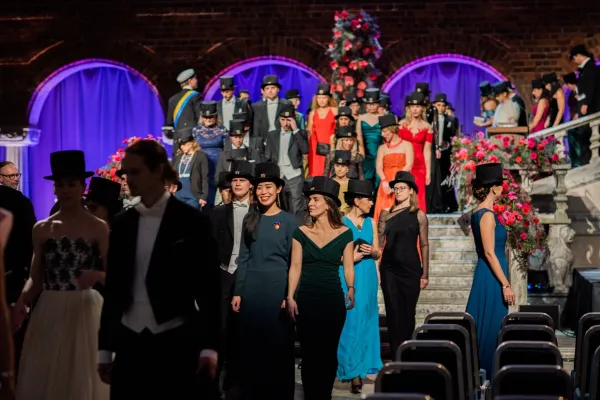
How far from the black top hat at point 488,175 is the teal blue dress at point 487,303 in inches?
7.5

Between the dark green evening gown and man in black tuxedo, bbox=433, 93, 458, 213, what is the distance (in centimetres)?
713

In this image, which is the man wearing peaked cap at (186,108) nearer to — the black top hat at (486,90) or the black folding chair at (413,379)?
the black top hat at (486,90)

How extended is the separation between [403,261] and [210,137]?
4733 millimetres

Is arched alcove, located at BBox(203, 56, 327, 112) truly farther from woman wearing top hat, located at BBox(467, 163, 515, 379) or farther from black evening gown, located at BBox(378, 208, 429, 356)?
woman wearing top hat, located at BBox(467, 163, 515, 379)

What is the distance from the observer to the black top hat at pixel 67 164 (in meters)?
5.82

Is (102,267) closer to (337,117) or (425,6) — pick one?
(337,117)

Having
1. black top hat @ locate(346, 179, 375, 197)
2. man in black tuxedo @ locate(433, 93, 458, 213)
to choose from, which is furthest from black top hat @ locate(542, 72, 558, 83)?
black top hat @ locate(346, 179, 375, 197)

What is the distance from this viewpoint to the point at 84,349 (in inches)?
233

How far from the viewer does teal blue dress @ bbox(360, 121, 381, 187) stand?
43.0ft

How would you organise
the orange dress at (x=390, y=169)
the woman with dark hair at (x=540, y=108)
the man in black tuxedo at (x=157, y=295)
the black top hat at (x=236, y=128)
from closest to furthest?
the man in black tuxedo at (x=157, y=295) → the orange dress at (x=390, y=169) → the black top hat at (x=236, y=128) → the woman with dark hair at (x=540, y=108)

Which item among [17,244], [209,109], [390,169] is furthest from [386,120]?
[17,244]

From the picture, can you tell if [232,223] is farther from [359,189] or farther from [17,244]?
[17,244]

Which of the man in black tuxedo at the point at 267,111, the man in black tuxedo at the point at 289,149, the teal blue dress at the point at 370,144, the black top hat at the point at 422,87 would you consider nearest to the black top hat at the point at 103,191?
the man in black tuxedo at the point at 289,149

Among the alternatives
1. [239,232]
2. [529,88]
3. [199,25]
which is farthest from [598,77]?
[239,232]
